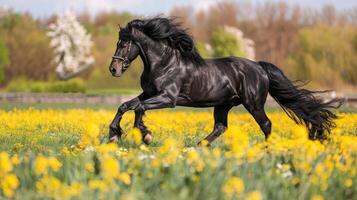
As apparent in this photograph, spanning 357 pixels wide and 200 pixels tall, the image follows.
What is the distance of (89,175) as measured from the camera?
5.87 m

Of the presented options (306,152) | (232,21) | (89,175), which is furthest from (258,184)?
(232,21)

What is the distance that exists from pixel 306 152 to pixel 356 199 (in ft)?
2.05

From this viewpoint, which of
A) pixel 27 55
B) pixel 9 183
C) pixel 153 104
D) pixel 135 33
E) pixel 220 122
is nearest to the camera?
pixel 9 183

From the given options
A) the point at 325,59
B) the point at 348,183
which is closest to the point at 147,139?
the point at 348,183

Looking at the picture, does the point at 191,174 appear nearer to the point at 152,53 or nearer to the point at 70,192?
Answer: the point at 70,192

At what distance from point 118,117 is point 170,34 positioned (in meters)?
1.49

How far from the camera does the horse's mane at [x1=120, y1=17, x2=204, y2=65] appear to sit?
9.95 m

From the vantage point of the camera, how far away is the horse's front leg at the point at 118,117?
31.1ft

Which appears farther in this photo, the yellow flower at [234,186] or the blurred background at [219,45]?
the blurred background at [219,45]

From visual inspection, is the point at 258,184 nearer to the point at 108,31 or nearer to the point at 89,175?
the point at 89,175

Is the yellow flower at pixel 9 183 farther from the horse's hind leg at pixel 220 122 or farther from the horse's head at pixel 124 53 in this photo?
the horse's hind leg at pixel 220 122

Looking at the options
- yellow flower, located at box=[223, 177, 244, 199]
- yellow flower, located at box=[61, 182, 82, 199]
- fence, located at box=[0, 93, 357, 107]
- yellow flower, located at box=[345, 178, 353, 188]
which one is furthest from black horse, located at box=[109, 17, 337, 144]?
fence, located at box=[0, 93, 357, 107]

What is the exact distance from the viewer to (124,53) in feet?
31.9

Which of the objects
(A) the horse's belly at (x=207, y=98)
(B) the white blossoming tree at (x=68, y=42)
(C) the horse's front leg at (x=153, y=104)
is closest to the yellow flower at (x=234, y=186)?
(C) the horse's front leg at (x=153, y=104)
